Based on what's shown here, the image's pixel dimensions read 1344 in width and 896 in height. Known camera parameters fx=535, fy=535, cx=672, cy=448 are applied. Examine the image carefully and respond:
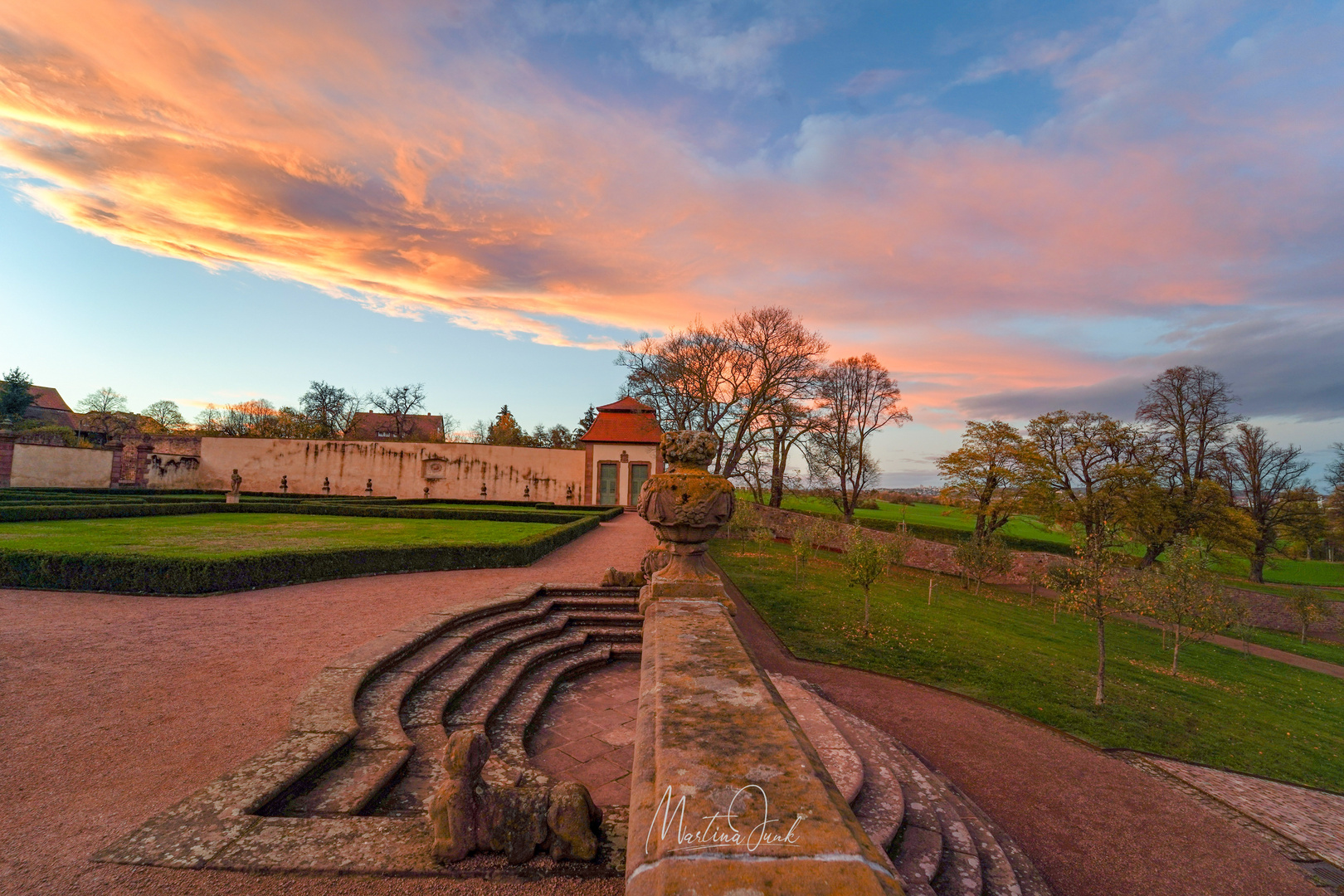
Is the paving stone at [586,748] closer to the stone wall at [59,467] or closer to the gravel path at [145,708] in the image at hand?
the gravel path at [145,708]

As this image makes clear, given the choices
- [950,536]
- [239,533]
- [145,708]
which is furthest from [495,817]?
[950,536]

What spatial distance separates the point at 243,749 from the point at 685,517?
4.06 m

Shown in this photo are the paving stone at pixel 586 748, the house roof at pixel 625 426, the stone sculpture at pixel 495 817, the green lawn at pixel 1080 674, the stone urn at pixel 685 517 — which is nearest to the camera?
the stone sculpture at pixel 495 817

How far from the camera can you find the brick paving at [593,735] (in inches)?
165

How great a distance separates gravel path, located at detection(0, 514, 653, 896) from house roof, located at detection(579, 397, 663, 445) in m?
21.3

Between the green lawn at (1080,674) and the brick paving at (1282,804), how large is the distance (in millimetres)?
340

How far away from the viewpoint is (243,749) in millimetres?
3975

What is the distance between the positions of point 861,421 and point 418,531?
82.7ft

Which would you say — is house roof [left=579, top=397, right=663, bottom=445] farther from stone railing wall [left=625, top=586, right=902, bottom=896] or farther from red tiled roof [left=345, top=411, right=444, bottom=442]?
red tiled roof [left=345, top=411, right=444, bottom=442]

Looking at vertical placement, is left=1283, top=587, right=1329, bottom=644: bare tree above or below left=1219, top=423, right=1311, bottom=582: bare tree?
below

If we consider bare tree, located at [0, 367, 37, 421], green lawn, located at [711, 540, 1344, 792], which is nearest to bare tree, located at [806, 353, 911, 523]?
green lawn, located at [711, 540, 1344, 792]

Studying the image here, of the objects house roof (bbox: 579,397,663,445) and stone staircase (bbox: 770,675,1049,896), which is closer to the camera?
stone staircase (bbox: 770,675,1049,896)

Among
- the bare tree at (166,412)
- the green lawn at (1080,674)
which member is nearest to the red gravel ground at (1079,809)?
the green lawn at (1080,674)

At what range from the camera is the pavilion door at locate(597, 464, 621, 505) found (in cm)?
3088
